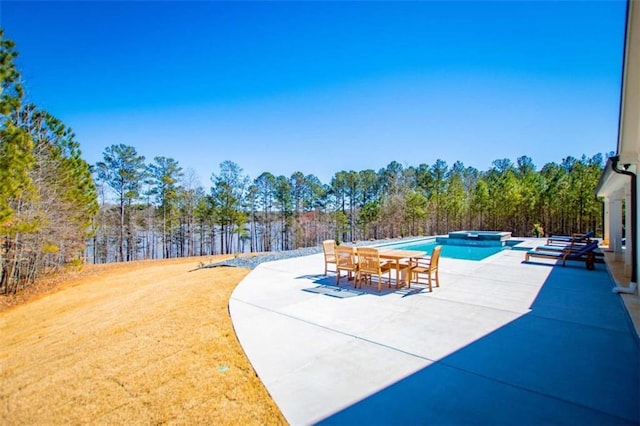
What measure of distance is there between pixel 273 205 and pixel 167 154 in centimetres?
1095

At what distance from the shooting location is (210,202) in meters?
27.8

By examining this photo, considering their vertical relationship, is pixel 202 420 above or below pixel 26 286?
above

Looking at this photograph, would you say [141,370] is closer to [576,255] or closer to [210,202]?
[576,255]

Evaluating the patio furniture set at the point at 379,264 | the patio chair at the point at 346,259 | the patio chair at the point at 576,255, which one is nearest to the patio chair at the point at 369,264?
the patio furniture set at the point at 379,264

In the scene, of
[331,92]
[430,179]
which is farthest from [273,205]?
Result: [331,92]

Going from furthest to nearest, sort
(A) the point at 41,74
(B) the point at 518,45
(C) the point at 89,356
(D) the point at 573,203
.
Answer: (D) the point at 573,203 < (A) the point at 41,74 < (B) the point at 518,45 < (C) the point at 89,356

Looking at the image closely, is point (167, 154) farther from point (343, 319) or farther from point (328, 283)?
point (343, 319)

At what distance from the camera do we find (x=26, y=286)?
12.4 m

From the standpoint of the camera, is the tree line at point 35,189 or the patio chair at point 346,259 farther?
the tree line at point 35,189

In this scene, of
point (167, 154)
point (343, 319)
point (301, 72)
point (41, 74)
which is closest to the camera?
point (343, 319)

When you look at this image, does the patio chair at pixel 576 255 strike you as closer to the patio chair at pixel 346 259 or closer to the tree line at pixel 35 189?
the patio chair at pixel 346 259

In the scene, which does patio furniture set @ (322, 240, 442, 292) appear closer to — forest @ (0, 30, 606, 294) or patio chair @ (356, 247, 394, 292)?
patio chair @ (356, 247, 394, 292)

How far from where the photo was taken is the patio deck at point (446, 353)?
7.35 ft

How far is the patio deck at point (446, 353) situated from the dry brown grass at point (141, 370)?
29cm
